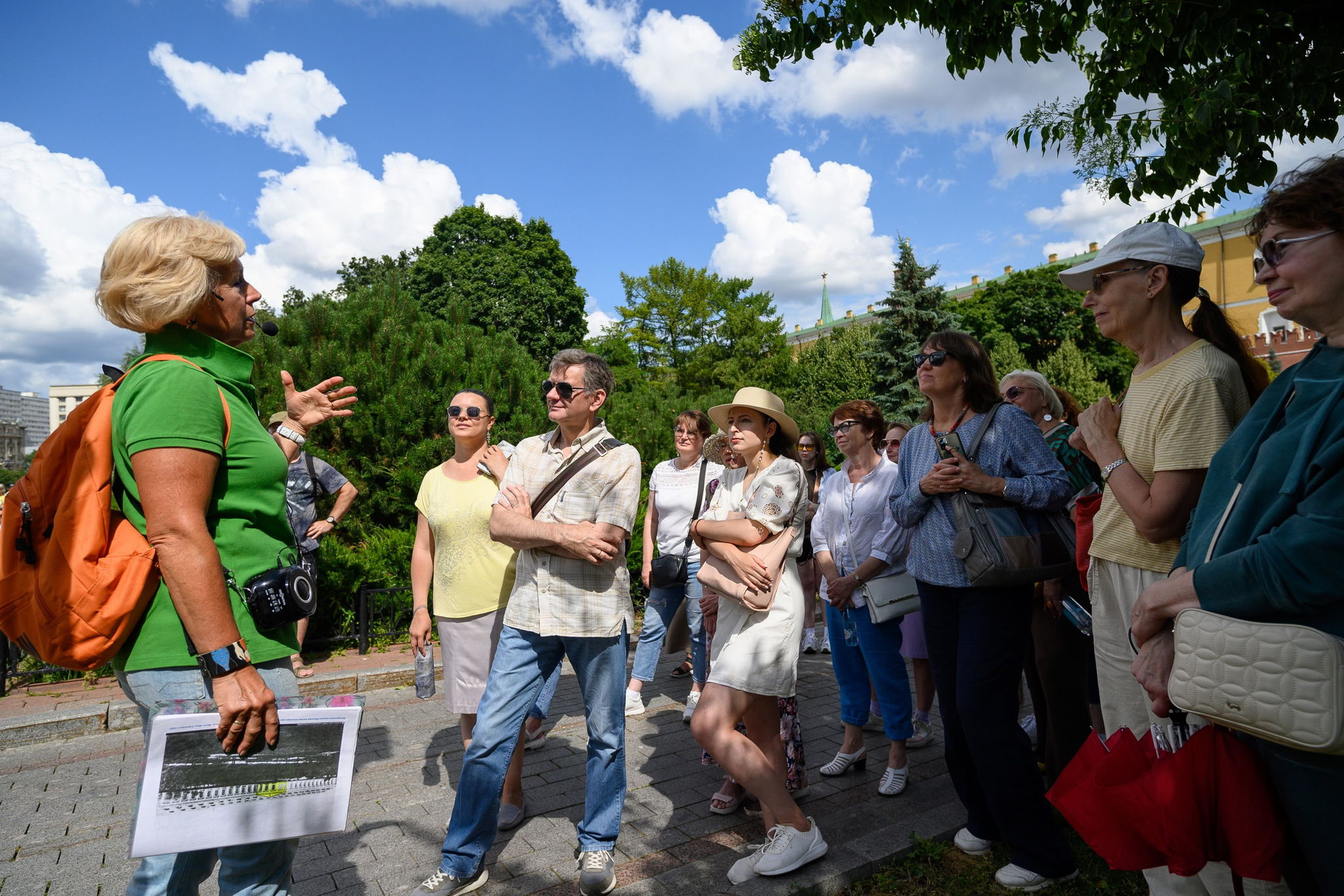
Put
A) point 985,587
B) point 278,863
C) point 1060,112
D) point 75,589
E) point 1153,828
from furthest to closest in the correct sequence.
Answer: point 1060,112
point 985,587
point 278,863
point 75,589
point 1153,828

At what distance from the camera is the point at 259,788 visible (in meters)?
1.96

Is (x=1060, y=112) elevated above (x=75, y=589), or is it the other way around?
(x=1060, y=112)

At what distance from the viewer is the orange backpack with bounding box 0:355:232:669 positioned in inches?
73.6

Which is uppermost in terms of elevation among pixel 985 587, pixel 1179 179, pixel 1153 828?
pixel 1179 179

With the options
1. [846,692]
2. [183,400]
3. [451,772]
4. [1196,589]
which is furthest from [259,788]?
[846,692]

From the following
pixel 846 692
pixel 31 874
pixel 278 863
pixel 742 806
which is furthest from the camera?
pixel 846 692

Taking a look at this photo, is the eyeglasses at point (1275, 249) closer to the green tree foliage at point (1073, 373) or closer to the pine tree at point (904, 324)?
the pine tree at point (904, 324)

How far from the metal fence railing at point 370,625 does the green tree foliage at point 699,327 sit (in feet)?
125

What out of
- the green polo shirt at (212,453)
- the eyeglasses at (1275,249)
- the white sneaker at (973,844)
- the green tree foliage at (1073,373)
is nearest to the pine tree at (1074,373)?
the green tree foliage at (1073,373)

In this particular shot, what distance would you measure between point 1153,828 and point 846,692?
314 cm

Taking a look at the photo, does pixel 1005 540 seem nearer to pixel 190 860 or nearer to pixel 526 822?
pixel 526 822

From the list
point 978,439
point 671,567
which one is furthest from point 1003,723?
point 671,567

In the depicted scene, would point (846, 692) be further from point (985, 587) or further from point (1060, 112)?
point (1060, 112)

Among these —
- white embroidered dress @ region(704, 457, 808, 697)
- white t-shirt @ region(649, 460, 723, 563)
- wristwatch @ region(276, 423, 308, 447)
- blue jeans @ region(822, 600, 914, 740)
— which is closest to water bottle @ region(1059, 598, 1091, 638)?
blue jeans @ region(822, 600, 914, 740)
